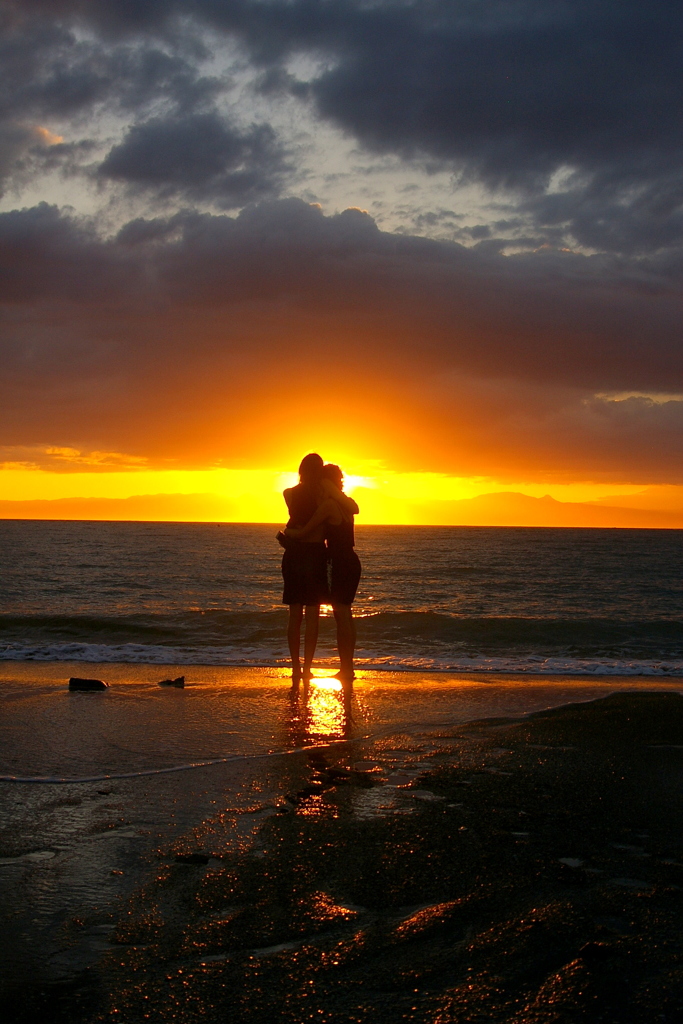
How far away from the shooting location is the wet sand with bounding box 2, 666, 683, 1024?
201cm

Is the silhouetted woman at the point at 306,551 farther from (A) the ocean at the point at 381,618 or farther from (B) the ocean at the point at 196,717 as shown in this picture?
(A) the ocean at the point at 381,618

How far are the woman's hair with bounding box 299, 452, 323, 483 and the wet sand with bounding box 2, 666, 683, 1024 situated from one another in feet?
10.6

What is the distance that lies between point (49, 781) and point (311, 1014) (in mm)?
2739

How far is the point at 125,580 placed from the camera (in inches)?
1094

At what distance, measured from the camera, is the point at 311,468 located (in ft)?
23.8

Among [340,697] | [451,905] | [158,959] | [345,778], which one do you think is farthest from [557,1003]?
[340,697]

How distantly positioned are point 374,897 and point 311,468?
498 centimetres

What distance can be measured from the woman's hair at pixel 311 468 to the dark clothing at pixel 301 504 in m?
0.08

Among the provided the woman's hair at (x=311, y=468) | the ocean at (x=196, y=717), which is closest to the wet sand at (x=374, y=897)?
the ocean at (x=196, y=717)

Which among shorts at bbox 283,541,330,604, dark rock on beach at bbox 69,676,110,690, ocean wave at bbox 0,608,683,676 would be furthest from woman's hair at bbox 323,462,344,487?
ocean wave at bbox 0,608,683,676

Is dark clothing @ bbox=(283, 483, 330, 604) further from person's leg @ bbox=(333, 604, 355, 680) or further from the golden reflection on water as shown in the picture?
the golden reflection on water

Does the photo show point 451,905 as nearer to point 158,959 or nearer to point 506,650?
point 158,959

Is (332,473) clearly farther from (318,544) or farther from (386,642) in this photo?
(386,642)

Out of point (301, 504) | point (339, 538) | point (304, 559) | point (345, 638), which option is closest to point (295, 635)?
point (345, 638)
